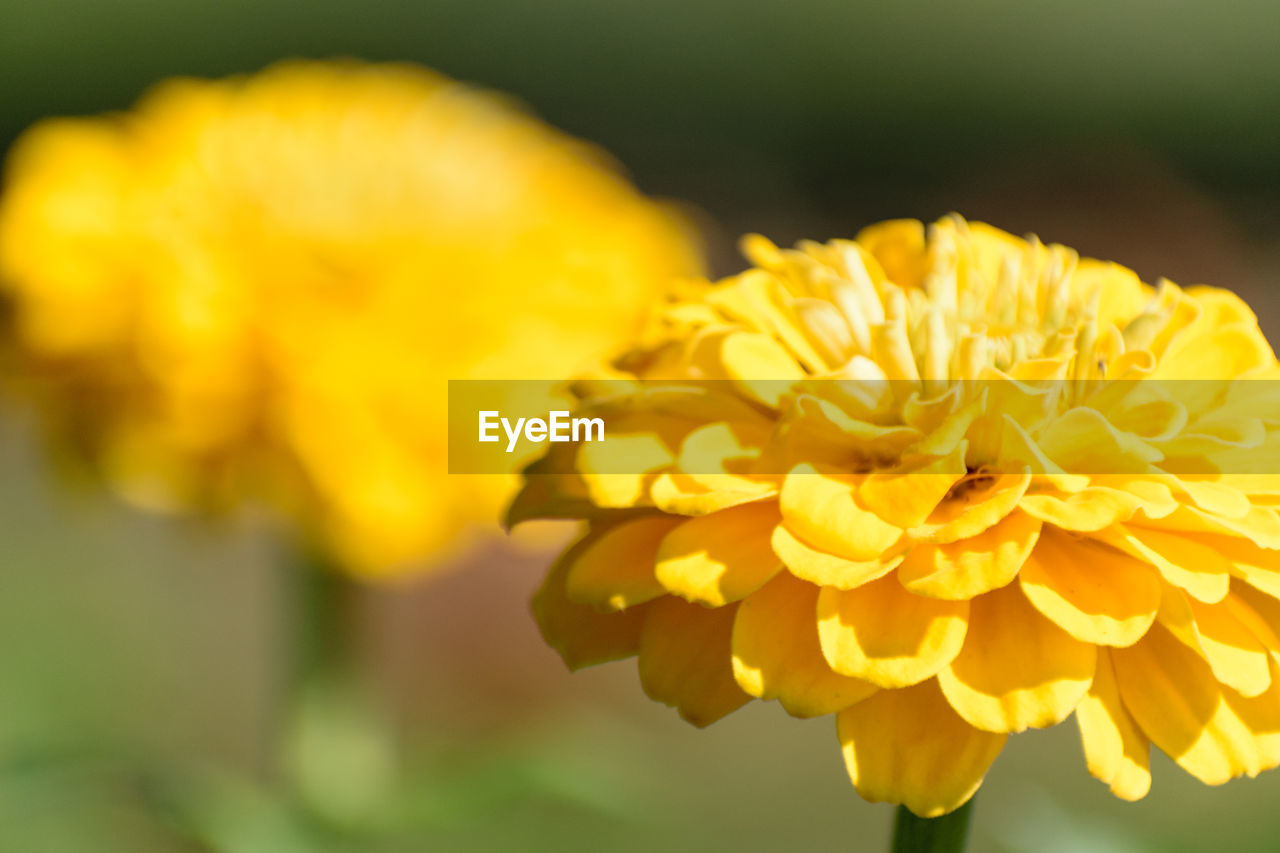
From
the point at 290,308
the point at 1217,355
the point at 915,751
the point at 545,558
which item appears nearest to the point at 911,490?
the point at 915,751

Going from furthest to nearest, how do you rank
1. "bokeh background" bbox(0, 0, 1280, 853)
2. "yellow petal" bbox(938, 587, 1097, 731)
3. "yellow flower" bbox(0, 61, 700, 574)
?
"bokeh background" bbox(0, 0, 1280, 853)
"yellow flower" bbox(0, 61, 700, 574)
"yellow petal" bbox(938, 587, 1097, 731)

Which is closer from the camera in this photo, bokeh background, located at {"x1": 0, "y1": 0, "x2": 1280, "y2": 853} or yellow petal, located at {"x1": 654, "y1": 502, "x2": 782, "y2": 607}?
yellow petal, located at {"x1": 654, "y1": 502, "x2": 782, "y2": 607}

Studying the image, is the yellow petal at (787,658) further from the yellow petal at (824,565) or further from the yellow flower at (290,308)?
the yellow flower at (290,308)

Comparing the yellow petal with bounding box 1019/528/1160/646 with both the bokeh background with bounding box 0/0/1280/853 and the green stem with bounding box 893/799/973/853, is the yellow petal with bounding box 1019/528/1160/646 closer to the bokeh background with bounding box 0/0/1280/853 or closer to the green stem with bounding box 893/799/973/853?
the green stem with bounding box 893/799/973/853

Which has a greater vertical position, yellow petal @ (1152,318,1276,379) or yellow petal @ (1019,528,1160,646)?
yellow petal @ (1152,318,1276,379)

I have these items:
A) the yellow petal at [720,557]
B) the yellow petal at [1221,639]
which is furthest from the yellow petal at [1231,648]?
the yellow petal at [720,557]

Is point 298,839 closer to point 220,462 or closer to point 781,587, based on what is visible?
point 220,462

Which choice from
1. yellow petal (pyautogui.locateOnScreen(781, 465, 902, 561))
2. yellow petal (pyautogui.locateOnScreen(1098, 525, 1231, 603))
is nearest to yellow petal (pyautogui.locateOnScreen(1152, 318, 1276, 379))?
yellow petal (pyautogui.locateOnScreen(1098, 525, 1231, 603))
